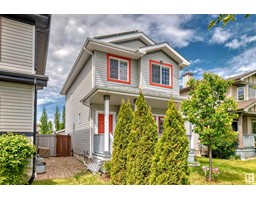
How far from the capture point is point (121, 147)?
540cm

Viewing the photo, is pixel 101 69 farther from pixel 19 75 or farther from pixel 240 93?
pixel 240 93

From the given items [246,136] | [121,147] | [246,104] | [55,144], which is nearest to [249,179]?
[121,147]

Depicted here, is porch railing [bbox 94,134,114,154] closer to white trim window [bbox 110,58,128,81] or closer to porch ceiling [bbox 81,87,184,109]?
porch ceiling [bbox 81,87,184,109]

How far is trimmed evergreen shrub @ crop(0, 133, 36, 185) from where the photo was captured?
14.2 feet

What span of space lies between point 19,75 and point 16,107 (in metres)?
0.87

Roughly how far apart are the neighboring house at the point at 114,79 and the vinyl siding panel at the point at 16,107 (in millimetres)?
2185

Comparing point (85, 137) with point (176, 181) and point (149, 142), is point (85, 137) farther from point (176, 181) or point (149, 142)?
point (176, 181)

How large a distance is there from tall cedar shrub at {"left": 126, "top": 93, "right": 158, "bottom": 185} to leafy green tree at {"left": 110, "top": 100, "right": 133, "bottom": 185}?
33cm

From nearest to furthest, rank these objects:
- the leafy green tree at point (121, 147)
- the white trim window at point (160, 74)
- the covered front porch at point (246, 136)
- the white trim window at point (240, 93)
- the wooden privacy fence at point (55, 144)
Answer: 1. the leafy green tree at point (121, 147)
2. the white trim window at point (160, 74)
3. the wooden privacy fence at point (55, 144)
4. the covered front porch at point (246, 136)
5. the white trim window at point (240, 93)

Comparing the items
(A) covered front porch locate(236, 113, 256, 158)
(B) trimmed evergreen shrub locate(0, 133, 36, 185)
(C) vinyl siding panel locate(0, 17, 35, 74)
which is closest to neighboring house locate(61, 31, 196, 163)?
(C) vinyl siding panel locate(0, 17, 35, 74)

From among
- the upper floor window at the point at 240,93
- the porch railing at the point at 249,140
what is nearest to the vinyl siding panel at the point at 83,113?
the porch railing at the point at 249,140

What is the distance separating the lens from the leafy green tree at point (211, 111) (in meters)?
5.96

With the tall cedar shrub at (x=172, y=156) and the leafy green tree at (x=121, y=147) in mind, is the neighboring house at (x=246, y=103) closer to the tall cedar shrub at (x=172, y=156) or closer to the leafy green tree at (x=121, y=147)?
the leafy green tree at (x=121, y=147)

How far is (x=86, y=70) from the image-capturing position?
947cm
